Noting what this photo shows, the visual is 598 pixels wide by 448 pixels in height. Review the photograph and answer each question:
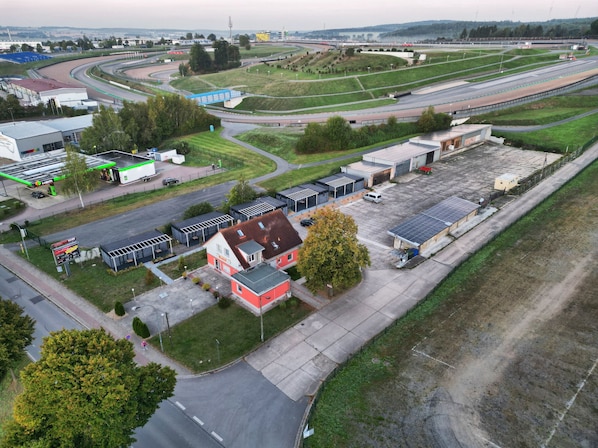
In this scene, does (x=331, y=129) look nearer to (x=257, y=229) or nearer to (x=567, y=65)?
(x=257, y=229)

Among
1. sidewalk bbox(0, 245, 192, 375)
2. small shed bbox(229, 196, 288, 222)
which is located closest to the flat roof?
sidewalk bbox(0, 245, 192, 375)

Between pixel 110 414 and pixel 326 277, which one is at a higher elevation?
pixel 110 414

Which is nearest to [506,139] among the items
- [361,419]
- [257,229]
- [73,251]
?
[257,229]

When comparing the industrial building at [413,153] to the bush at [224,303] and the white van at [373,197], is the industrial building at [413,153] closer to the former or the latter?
the white van at [373,197]

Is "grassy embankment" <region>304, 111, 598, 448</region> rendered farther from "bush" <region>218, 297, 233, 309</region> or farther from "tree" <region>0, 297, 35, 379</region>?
"tree" <region>0, 297, 35, 379</region>

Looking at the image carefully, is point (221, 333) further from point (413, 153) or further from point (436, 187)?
point (413, 153)

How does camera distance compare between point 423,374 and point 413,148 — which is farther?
point 413,148

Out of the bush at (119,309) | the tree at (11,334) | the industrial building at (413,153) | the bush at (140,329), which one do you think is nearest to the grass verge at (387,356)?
the bush at (140,329)

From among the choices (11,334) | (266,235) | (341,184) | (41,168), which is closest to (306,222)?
(341,184)
